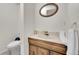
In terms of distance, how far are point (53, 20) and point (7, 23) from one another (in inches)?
A: 19.0

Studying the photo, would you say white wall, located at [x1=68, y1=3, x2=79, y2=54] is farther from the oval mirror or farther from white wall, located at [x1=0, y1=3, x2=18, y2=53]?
white wall, located at [x1=0, y1=3, x2=18, y2=53]

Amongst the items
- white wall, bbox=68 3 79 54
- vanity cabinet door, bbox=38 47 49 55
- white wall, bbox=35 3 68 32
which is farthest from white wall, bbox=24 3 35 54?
white wall, bbox=68 3 79 54

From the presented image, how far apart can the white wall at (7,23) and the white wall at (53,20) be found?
229 mm

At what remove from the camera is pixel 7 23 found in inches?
55.9

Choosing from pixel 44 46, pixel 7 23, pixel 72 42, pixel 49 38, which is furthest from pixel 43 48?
pixel 7 23

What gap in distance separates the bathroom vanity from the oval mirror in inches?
10.1

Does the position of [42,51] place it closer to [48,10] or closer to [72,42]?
[72,42]

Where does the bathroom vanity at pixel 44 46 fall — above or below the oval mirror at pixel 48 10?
below

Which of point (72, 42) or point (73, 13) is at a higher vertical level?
point (73, 13)

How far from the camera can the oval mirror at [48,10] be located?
1.39 m

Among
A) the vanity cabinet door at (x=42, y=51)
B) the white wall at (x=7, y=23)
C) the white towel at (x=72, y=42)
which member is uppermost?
the white wall at (x=7, y=23)

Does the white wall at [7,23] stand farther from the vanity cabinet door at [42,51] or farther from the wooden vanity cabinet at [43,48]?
the vanity cabinet door at [42,51]

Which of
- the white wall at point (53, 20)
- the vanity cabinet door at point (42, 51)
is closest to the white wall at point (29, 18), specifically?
the white wall at point (53, 20)

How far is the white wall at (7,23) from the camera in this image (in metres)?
1.41
